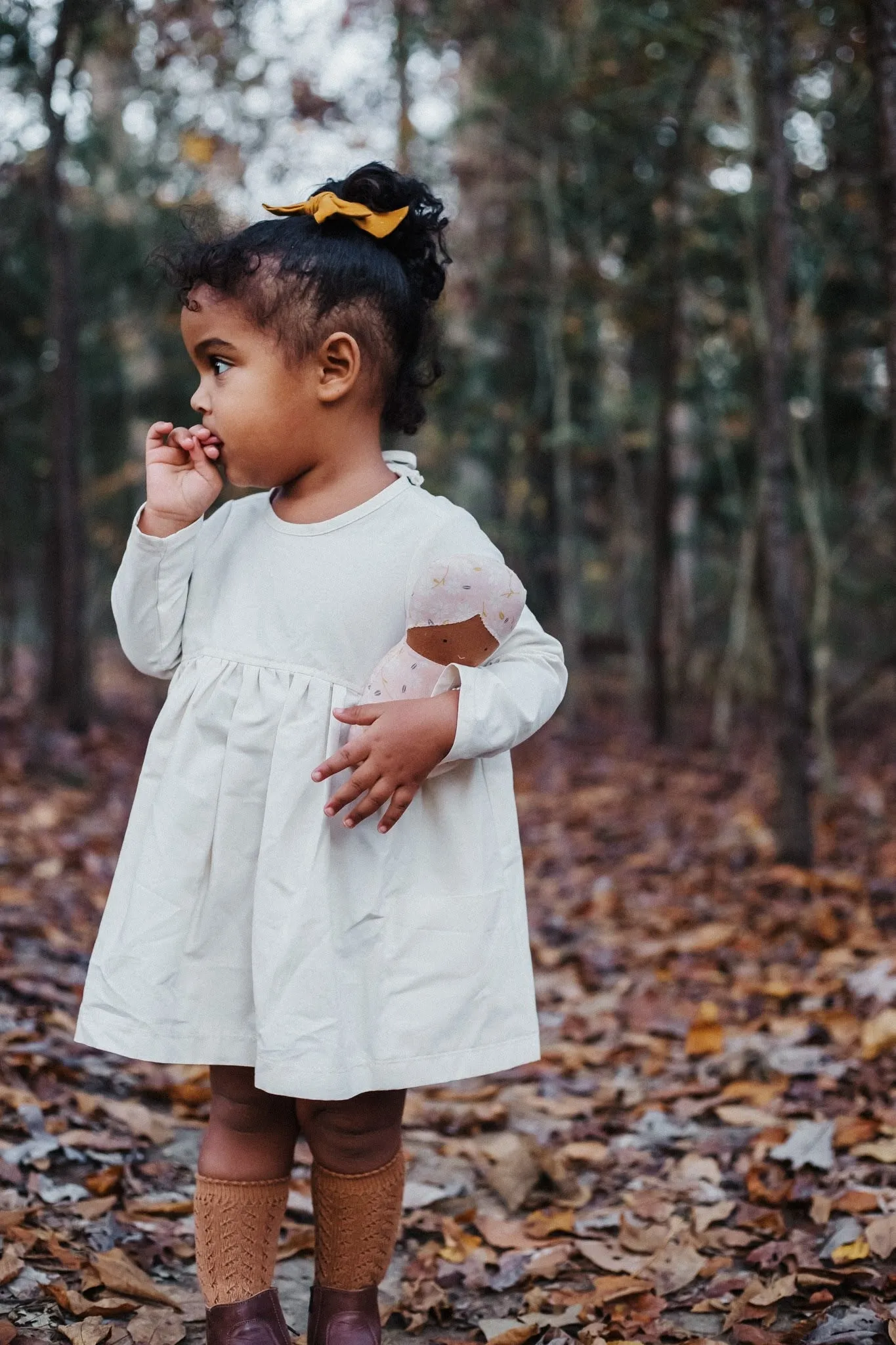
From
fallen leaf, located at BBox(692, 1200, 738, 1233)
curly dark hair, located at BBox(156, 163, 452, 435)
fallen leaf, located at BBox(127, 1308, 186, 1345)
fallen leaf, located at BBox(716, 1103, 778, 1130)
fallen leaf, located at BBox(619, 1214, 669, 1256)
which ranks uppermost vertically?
curly dark hair, located at BBox(156, 163, 452, 435)

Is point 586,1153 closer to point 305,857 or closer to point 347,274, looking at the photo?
point 305,857

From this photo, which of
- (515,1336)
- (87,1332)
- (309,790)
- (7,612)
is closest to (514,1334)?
(515,1336)

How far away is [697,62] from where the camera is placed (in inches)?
330

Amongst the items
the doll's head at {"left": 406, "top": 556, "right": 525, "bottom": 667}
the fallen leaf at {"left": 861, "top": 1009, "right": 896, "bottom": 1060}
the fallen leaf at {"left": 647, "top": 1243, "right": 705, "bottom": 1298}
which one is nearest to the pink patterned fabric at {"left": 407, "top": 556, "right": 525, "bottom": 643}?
the doll's head at {"left": 406, "top": 556, "right": 525, "bottom": 667}

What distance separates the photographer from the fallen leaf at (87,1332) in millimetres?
1975

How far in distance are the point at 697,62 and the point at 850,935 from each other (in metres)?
6.28

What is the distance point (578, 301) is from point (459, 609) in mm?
10565

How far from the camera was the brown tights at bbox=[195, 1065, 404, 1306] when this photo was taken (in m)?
1.89

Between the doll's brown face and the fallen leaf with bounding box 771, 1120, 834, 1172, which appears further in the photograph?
the fallen leaf with bounding box 771, 1120, 834, 1172

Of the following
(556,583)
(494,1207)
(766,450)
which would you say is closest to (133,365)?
(556,583)

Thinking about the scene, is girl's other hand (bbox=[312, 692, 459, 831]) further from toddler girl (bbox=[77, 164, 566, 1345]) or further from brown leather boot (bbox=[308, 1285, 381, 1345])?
brown leather boot (bbox=[308, 1285, 381, 1345])

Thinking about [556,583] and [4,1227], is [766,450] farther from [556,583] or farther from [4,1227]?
[556,583]

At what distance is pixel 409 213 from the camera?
1.98m

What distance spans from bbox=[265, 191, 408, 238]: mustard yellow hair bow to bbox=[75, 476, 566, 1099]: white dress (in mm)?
396
